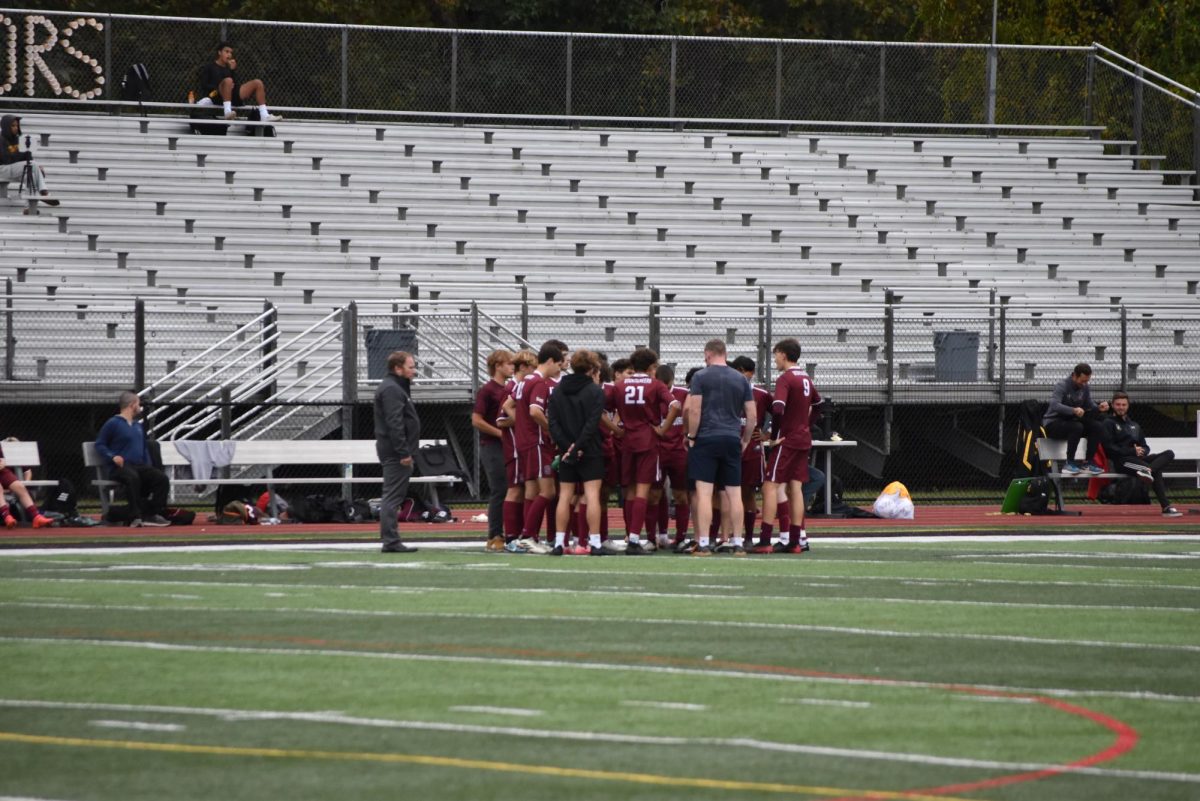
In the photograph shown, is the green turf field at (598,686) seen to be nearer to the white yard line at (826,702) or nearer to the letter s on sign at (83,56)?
the white yard line at (826,702)

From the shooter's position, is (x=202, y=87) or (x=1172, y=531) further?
(x=202, y=87)

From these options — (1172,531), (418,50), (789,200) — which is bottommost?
(1172,531)

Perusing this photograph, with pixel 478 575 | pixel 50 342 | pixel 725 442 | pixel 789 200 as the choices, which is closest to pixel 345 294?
pixel 50 342

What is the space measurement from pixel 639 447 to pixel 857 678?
8111 millimetres

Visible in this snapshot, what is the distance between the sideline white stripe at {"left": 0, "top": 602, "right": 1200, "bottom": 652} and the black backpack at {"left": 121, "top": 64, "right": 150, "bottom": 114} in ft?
62.8

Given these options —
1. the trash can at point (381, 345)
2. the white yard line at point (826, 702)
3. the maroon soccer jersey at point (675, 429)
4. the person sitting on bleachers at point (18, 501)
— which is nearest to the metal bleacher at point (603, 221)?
the trash can at point (381, 345)

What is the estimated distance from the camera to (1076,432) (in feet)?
76.9

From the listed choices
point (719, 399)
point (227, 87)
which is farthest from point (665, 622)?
point (227, 87)

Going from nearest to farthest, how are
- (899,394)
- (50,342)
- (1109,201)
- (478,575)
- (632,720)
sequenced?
(632,720)
(478,575)
(50,342)
(899,394)
(1109,201)

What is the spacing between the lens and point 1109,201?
3170cm

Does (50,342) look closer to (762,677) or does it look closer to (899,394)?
(899,394)

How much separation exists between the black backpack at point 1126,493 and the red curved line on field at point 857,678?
1694 cm

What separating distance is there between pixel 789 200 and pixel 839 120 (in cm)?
222

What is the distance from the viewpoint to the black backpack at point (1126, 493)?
82.9 feet
